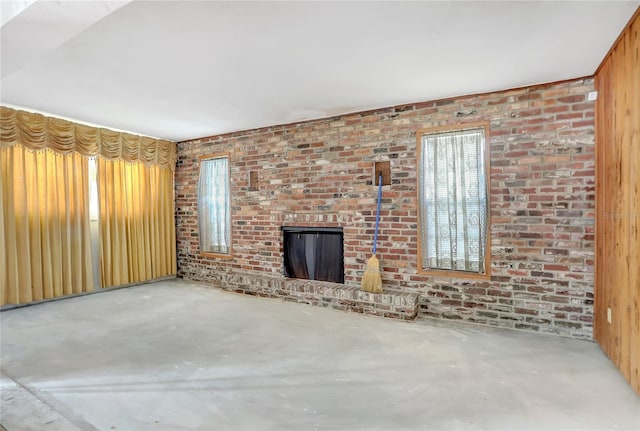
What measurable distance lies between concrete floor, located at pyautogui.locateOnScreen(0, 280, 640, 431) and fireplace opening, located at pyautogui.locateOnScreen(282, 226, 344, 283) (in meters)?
0.80

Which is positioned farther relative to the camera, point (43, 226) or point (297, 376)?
point (43, 226)

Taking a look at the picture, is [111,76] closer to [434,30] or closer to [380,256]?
[434,30]

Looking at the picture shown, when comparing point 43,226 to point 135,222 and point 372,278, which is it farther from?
point 372,278

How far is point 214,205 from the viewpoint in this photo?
530 centimetres

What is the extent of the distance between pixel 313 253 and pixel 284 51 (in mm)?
2600

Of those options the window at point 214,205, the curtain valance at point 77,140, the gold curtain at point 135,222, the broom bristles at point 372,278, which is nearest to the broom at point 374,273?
the broom bristles at point 372,278

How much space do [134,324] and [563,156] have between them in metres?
4.42

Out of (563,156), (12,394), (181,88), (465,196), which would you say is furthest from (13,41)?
(563,156)

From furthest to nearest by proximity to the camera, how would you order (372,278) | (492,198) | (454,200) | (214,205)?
(214,205) < (372,278) < (454,200) < (492,198)

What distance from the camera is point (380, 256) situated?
3.88m

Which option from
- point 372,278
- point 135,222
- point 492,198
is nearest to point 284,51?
point 492,198

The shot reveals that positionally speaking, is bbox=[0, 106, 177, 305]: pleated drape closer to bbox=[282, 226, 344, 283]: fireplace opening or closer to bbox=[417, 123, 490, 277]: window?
bbox=[282, 226, 344, 283]: fireplace opening

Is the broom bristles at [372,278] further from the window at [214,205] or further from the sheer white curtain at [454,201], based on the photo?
the window at [214,205]

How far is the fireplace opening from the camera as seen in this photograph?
4.21 m
